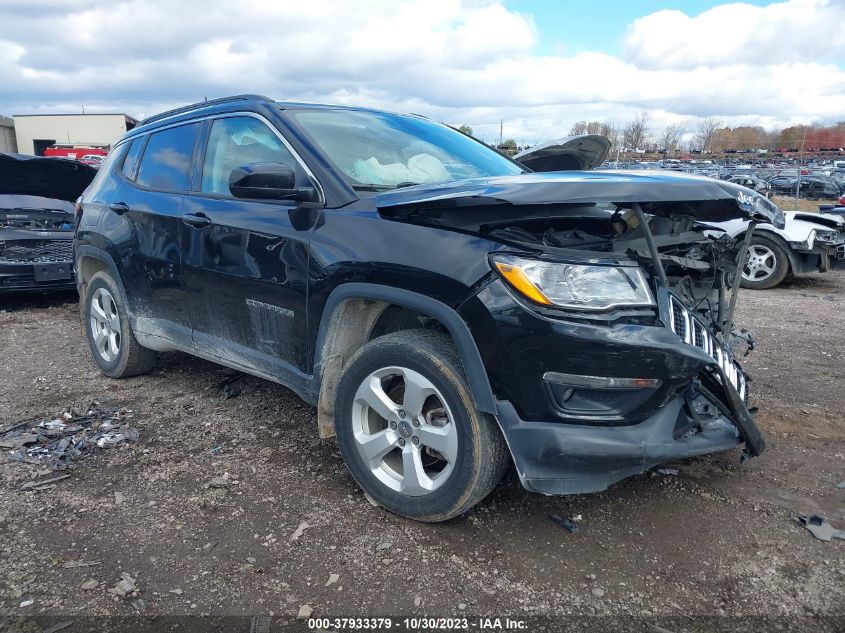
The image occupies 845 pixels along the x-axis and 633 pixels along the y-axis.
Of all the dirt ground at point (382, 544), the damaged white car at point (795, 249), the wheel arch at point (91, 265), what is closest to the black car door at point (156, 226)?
the wheel arch at point (91, 265)

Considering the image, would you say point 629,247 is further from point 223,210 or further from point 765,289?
point 765,289

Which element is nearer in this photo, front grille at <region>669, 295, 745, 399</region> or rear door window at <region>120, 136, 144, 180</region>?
front grille at <region>669, 295, 745, 399</region>

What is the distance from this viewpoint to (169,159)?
420 cm

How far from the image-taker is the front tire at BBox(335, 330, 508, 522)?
2.60 meters

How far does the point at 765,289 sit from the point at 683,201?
706 centimetres

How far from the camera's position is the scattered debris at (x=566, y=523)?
2833 mm

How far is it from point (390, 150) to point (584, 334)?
1.72 meters

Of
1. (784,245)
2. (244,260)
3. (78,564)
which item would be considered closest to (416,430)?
(244,260)

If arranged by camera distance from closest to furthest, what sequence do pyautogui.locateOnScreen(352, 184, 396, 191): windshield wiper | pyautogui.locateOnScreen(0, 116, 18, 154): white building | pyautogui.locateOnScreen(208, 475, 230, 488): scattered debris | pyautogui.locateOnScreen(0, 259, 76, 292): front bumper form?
1. pyautogui.locateOnScreen(352, 184, 396, 191): windshield wiper
2. pyautogui.locateOnScreen(208, 475, 230, 488): scattered debris
3. pyautogui.locateOnScreen(0, 259, 76, 292): front bumper
4. pyautogui.locateOnScreen(0, 116, 18, 154): white building

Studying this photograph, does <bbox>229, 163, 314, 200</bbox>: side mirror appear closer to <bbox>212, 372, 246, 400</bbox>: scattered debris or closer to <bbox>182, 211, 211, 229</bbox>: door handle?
<bbox>182, 211, 211, 229</bbox>: door handle

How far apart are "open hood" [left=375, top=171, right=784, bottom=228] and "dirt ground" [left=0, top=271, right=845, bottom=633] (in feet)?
4.36

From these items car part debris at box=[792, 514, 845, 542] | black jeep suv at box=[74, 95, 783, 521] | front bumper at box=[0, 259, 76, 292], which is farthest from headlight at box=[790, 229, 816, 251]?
front bumper at box=[0, 259, 76, 292]

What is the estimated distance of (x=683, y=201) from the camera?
96.8 inches

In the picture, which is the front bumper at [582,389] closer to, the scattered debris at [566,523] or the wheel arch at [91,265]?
the scattered debris at [566,523]
